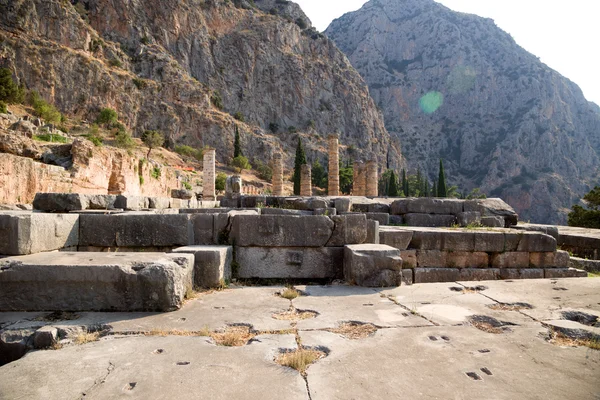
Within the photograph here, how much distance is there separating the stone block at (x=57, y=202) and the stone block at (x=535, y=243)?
1028cm

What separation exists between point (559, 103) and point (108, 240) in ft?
501

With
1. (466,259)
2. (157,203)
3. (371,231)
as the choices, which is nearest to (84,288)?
(371,231)

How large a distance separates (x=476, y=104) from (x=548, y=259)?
13683cm

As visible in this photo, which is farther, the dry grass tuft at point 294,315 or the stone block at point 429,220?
the stone block at point 429,220

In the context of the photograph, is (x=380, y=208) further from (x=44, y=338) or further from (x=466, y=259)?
(x=44, y=338)

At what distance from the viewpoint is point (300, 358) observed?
264cm

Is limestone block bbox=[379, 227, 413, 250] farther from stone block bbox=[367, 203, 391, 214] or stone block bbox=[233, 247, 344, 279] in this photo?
stone block bbox=[367, 203, 391, 214]

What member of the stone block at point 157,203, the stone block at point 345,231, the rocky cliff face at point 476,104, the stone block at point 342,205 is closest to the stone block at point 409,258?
the stone block at point 345,231

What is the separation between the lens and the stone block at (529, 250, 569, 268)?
28.1ft

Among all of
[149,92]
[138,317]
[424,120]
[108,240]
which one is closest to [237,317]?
[138,317]

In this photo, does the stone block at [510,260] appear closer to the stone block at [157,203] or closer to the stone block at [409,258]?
the stone block at [409,258]

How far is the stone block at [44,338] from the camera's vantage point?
9.91 feet

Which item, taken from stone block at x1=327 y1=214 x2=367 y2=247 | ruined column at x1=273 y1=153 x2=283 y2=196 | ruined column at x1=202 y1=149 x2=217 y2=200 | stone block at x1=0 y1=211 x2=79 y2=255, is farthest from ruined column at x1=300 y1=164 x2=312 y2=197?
stone block at x1=0 y1=211 x2=79 y2=255

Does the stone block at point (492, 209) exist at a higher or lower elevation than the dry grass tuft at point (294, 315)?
higher
